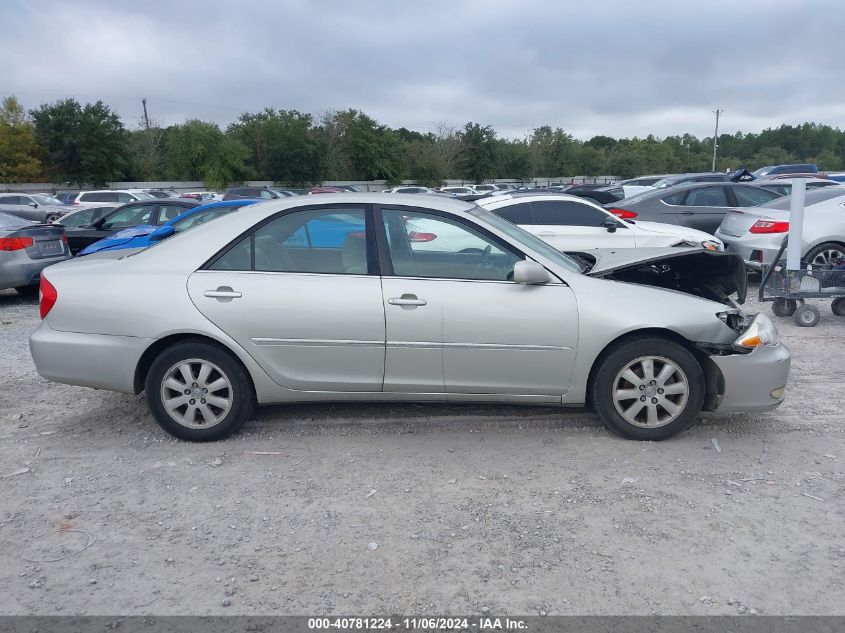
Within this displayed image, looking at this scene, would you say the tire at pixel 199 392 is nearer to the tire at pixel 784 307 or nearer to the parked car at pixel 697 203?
the tire at pixel 784 307

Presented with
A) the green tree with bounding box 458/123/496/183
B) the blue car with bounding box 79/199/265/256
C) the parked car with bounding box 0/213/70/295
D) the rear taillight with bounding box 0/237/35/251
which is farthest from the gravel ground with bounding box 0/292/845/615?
the green tree with bounding box 458/123/496/183

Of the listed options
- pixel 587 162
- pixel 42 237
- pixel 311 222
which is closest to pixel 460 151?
pixel 587 162

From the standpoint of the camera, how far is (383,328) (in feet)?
14.9

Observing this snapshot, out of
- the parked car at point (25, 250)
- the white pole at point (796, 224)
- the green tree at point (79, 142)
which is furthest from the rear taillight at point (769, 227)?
the green tree at point (79, 142)

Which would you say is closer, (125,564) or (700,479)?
(125,564)

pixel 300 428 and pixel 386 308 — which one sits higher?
pixel 386 308

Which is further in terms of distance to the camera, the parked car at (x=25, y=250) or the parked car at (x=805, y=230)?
the parked car at (x=25, y=250)

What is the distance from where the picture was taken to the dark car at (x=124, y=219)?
530 inches

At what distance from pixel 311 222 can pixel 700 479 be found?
296cm

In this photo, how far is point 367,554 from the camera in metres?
3.36

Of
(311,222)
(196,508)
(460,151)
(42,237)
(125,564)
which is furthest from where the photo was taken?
(460,151)

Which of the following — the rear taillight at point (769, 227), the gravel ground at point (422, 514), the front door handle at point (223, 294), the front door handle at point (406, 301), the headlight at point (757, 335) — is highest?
the front door handle at point (223, 294)

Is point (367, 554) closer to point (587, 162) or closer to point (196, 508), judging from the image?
point (196, 508)

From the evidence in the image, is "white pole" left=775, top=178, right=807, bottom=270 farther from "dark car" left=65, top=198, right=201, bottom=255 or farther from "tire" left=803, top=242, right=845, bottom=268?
"dark car" left=65, top=198, right=201, bottom=255
